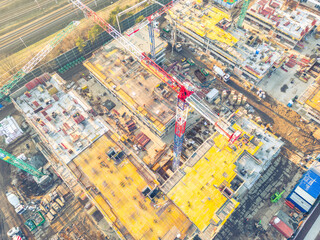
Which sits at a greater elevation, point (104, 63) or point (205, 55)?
point (104, 63)

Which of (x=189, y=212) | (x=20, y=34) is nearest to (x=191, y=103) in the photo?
(x=189, y=212)

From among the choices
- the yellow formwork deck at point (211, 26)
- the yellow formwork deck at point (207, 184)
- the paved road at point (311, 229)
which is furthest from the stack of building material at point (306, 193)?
the yellow formwork deck at point (211, 26)

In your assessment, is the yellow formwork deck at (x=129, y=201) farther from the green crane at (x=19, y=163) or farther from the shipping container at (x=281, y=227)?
the shipping container at (x=281, y=227)

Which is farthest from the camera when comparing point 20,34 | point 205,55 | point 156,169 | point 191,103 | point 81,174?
point 20,34

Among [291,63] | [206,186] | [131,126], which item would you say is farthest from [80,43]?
[291,63]

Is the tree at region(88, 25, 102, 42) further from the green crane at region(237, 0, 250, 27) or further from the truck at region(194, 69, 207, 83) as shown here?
the green crane at region(237, 0, 250, 27)

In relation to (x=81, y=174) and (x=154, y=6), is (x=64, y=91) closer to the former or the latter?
(x=81, y=174)
